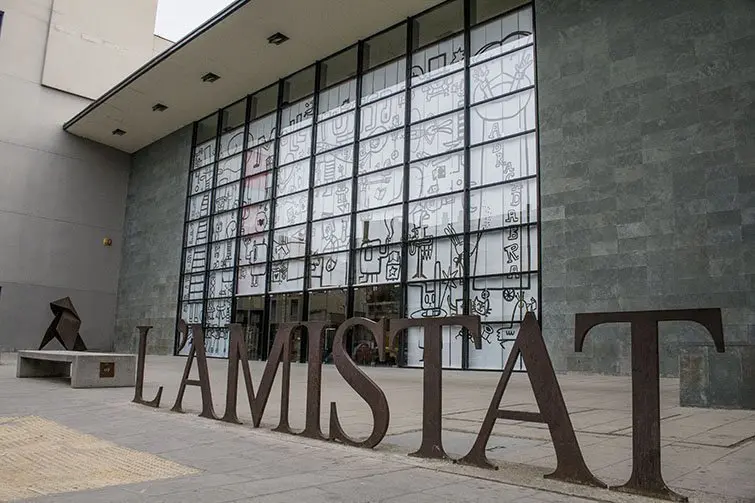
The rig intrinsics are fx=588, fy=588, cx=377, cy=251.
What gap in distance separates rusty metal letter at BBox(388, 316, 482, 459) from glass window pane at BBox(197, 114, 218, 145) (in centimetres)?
1875

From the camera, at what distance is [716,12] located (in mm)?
10023

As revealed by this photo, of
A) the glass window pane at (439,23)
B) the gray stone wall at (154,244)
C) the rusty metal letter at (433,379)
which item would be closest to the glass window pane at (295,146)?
the glass window pane at (439,23)

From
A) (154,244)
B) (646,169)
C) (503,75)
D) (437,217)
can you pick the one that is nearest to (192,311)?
(154,244)

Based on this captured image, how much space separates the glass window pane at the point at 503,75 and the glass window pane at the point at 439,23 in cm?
155

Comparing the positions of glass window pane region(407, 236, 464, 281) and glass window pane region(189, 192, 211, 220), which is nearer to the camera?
glass window pane region(407, 236, 464, 281)

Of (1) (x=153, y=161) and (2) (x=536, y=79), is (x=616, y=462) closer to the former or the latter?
(2) (x=536, y=79)

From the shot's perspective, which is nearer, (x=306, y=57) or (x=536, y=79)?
(x=536, y=79)

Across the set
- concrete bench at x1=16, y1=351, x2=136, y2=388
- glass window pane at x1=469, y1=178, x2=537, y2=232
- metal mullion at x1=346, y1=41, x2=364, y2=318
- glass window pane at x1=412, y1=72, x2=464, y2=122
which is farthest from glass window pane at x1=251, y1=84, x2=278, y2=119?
concrete bench at x1=16, y1=351, x2=136, y2=388

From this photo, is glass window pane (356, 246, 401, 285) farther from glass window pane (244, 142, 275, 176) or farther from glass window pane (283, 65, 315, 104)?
glass window pane (283, 65, 315, 104)

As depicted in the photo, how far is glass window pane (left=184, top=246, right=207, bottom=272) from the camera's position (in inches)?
793

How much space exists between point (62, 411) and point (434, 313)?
8707mm

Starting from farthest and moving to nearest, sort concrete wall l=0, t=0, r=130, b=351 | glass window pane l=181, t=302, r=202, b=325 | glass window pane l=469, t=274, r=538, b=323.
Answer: concrete wall l=0, t=0, r=130, b=351, glass window pane l=181, t=302, r=202, b=325, glass window pane l=469, t=274, r=538, b=323

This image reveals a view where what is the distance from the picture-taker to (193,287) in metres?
20.4

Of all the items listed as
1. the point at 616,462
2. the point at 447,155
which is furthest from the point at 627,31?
the point at 616,462
